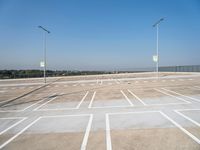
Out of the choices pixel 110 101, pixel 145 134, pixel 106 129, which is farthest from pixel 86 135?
pixel 110 101

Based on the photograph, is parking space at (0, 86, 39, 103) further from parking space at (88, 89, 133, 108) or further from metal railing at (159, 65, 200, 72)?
metal railing at (159, 65, 200, 72)

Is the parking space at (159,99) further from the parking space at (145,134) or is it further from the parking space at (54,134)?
the parking space at (54,134)

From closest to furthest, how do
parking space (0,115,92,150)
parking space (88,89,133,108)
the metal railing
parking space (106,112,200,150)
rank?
parking space (106,112,200,150), parking space (0,115,92,150), parking space (88,89,133,108), the metal railing

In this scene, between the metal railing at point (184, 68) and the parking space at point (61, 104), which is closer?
the parking space at point (61, 104)

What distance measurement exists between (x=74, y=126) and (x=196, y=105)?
20.8ft

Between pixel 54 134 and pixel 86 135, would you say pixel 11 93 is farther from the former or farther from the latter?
pixel 86 135

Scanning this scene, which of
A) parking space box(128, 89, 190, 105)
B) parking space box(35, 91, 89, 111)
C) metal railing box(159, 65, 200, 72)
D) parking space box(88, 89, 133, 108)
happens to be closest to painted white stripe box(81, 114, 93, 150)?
parking space box(88, 89, 133, 108)

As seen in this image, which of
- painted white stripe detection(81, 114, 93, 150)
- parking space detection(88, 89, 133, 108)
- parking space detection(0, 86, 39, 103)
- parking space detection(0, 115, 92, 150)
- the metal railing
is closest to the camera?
painted white stripe detection(81, 114, 93, 150)

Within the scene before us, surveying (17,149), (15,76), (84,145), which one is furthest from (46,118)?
(15,76)

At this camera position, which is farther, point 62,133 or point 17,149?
point 62,133

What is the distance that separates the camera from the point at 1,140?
5.20m

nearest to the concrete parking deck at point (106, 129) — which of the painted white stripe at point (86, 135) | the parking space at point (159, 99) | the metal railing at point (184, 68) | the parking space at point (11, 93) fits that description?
the painted white stripe at point (86, 135)

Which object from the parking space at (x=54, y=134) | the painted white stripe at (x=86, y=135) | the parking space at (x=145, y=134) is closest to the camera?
the parking space at (x=145, y=134)

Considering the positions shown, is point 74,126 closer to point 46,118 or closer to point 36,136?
point 36,136
